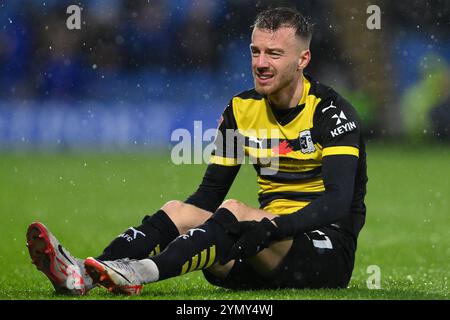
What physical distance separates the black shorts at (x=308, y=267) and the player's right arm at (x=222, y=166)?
50cm

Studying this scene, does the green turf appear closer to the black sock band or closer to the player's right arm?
the black sock band

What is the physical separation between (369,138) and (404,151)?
1030mm

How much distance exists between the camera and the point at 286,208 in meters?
5.86

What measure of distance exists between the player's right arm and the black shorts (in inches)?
19.8

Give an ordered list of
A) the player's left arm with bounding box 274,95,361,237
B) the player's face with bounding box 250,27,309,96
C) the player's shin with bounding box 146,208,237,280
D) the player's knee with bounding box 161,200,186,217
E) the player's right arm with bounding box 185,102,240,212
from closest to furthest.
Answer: the player's shin with bounding box 146,208,237,280 < the player's left arm with bounding box 274,95,361,237 < the player's face with bounding box 250,27,309,96 < the player's knee with bounding box 161,200,186,217 < the player's right arm with bounding box 185,102,240,212

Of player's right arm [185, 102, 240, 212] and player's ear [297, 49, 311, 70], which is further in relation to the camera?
player's right arm [185, 102, 240, 212]

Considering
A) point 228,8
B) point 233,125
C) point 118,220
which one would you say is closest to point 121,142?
point 228,8

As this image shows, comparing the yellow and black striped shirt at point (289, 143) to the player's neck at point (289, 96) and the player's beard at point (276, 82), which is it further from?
the player's beard at point (276, 82)

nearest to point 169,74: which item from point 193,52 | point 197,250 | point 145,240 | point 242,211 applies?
point 193,52

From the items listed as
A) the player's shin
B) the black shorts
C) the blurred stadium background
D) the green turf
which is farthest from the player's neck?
the blurred stadium background

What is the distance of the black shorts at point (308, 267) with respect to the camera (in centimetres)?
552

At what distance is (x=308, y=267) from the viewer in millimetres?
Answer: 5555

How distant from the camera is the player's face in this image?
5.63 m

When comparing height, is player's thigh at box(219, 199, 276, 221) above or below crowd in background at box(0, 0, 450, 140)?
below
